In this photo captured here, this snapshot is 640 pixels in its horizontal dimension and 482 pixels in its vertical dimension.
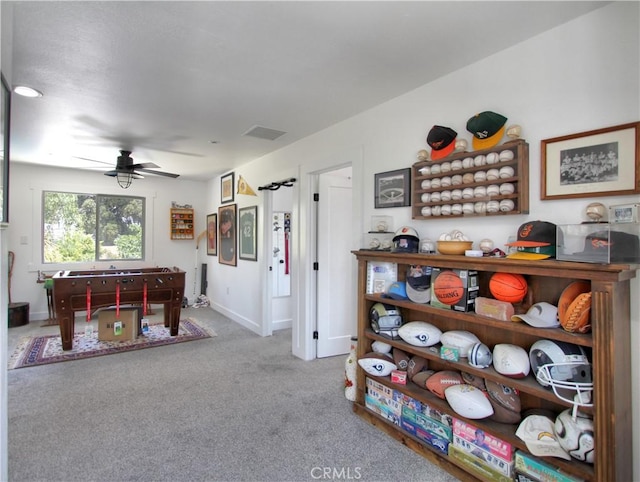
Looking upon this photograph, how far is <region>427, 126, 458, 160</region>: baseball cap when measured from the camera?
7.23ft

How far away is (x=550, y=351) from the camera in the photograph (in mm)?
1595

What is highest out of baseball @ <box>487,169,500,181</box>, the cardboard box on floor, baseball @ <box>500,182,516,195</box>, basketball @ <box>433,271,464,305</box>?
baseball @ <box>487,169,500,181</box>

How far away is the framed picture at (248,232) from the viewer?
487cm

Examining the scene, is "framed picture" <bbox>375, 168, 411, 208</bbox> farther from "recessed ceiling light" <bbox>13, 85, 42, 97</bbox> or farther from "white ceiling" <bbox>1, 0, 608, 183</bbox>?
"recessed ceiling light" <bbox>13, 85, 42, 97</bbox>

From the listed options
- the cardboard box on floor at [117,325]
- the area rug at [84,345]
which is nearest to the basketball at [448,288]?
the area rug at [84,345]

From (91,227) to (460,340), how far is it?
6.28m

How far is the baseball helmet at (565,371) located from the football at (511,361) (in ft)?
0.20

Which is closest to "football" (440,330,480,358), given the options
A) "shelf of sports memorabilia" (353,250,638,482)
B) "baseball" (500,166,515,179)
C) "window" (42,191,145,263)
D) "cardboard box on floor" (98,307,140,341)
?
"shelf of sports memorabilia" (353,250,638,482)

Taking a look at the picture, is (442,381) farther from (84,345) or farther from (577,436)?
(84,345)

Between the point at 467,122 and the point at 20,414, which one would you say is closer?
the point at 467,122

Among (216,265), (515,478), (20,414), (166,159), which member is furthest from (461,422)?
(216,265)

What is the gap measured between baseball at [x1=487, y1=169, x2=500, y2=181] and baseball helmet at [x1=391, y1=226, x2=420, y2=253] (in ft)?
1.97

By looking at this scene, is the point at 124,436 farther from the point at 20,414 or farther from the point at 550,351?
the point at 550,351

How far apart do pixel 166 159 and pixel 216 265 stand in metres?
2.16
